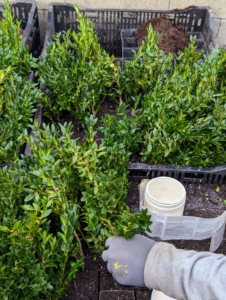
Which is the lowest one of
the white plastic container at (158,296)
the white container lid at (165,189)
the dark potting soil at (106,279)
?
the dark potting soil at (106,279)

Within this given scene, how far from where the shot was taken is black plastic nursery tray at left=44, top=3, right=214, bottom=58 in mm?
3791

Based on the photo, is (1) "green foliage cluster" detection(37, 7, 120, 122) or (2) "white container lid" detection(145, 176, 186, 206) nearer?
(2) "white container lid" detection(145, 176, 186, 206)

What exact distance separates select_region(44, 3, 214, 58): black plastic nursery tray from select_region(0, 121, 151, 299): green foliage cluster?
2.11 m

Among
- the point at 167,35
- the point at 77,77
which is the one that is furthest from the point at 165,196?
the point at 167,35

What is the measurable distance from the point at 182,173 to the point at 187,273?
1.10 metres

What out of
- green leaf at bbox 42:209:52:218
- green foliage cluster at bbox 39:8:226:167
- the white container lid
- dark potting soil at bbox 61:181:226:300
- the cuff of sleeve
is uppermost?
green foliage cluster at bbox 39:8:226:167

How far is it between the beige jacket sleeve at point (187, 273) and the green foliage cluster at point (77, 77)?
4.35 ft

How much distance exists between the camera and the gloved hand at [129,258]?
5.68ft

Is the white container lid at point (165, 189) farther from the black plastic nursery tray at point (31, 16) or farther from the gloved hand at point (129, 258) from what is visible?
the black plastic nursery tray at point (31, 16)

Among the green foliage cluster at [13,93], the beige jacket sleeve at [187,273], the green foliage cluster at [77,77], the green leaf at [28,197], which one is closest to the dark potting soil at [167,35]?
the green foliage cluster at [77,77]

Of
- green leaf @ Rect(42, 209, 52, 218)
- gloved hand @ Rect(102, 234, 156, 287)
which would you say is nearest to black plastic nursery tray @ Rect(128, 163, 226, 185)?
gloved hand @ Rect(102, 234, 156, 287)

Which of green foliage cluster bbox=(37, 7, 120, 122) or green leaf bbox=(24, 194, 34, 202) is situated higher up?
green foliage cluster bbox=(37, 7, 120, 122)

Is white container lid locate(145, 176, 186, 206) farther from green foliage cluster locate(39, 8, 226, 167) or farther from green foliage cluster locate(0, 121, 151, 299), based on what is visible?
green foliage cluster locate(0, 121, 151, 299)

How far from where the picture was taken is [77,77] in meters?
2.80
